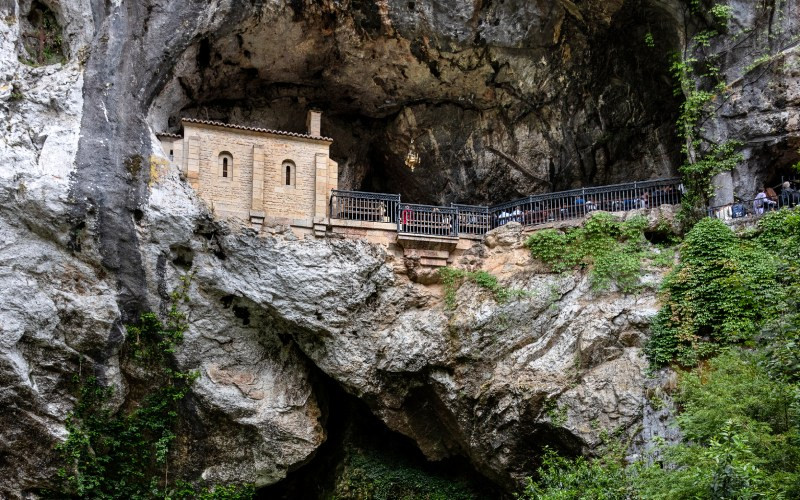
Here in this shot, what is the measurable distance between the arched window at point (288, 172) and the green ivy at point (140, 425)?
3259 millimetres

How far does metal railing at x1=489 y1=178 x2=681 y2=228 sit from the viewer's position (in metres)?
21.5

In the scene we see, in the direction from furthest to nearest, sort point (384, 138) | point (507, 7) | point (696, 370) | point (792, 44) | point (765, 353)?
1. point (384, 138)
2. point (507, 7)
3. point (792, 44)
4. point (696, 370)
5. point (765, 353)

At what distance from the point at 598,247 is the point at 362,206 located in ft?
18.1

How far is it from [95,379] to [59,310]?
155 centimetres

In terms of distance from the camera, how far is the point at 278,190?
20.7 meters

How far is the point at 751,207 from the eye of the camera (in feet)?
65.3

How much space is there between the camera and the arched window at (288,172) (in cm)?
2088

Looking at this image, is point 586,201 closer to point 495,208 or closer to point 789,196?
point 495,208

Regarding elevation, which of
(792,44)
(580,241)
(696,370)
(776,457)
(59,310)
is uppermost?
(792,44)

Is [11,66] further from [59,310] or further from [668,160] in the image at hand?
[668,160]

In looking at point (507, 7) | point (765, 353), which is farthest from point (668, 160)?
point (765, 353)

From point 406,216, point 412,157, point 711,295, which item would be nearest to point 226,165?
point 406,216

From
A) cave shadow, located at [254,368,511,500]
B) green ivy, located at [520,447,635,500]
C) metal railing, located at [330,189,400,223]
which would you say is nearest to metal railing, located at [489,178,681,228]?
metal railing, located at [330,189,400,223]

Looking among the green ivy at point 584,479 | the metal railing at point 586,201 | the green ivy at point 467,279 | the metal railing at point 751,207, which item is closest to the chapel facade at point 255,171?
the green ivy at point 467,279
